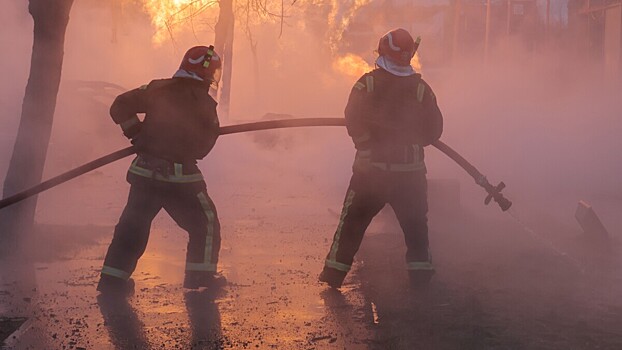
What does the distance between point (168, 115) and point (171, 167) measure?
0.35 m

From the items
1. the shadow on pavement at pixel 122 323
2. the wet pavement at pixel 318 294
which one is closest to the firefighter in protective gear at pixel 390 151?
the wet pavement at pixel 318 294

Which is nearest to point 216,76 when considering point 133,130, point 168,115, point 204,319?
point 168,115

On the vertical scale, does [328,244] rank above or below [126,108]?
below

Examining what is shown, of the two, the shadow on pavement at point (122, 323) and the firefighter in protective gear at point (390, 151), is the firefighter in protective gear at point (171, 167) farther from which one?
the firefighter in protective gear at point (390, 151)

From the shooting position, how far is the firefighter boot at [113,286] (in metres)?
6.64

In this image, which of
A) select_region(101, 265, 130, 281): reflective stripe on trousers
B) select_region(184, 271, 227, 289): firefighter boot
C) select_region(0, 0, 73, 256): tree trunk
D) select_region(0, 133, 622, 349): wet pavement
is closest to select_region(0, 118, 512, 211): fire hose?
select_region(0, 133, 622, 349): wet pavement

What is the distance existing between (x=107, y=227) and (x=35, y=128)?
1415mm

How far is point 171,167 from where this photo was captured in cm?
679

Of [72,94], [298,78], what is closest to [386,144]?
[72,94]

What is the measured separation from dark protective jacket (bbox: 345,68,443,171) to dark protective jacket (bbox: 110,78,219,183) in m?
1.03

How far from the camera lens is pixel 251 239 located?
30.1 ft

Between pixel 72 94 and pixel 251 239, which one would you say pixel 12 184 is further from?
pixel 72 94

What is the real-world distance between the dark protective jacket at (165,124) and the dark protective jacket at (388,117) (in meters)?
1.03

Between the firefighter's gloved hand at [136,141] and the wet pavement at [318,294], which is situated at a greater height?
the firefighter's gloved hand at [136,141]
